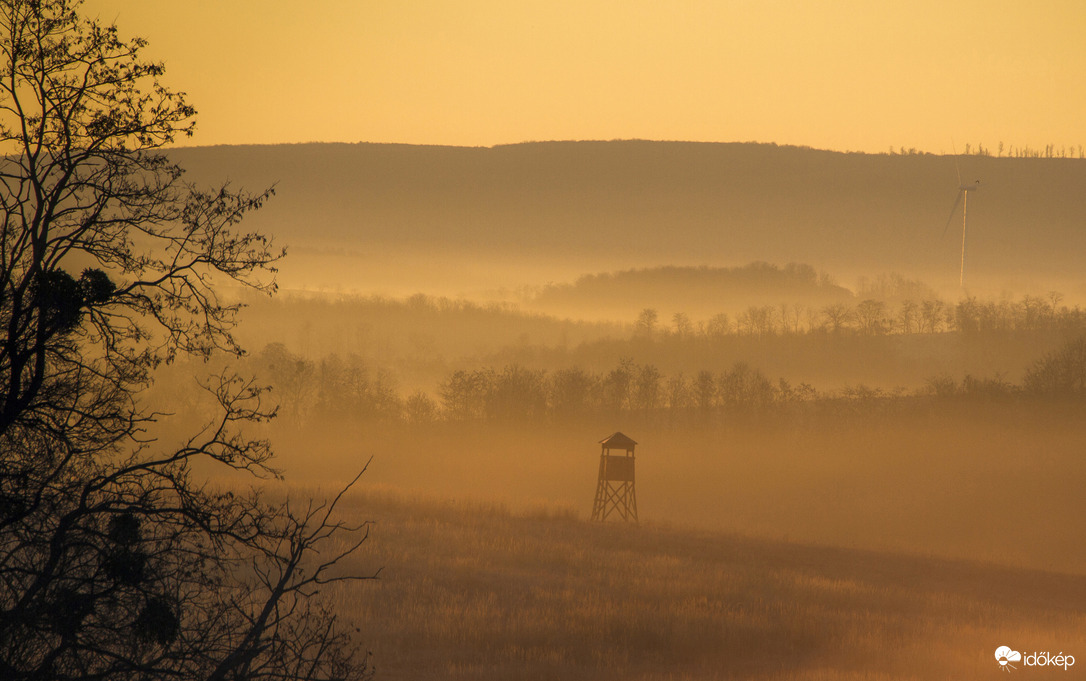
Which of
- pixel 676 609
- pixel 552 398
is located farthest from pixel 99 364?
pixel 552 398

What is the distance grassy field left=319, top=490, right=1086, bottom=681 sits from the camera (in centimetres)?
2209

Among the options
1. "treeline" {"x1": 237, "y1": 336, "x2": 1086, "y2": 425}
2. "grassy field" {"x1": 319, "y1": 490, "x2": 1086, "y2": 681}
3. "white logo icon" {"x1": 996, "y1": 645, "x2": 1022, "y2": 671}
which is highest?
"treeline" {"x1": 237, "y1": 336, "x2": 1086, "y2": 425}

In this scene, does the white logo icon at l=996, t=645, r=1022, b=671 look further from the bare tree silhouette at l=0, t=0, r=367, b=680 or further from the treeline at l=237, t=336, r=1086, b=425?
the treeline at l=237, t=336, r=1086, b=425

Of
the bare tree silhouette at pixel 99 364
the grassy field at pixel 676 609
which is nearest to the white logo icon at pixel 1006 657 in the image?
the grassy field at pixel 676 609

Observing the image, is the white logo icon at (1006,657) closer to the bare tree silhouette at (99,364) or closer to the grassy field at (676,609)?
the grassy field at (676,609)

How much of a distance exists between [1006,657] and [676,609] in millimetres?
8302

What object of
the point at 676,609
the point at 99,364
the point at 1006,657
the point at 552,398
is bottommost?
the point at 676,609

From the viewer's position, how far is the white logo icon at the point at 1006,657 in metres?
22.2

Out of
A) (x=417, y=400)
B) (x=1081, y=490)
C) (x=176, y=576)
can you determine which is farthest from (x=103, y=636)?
(x=417, y=400)

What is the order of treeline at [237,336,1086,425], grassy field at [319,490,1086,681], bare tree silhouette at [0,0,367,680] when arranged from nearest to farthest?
bare tree silhouette at [0,0,367,680] → grassy field at [319,490,1086,681] → treeline at [237,336,1086,425]

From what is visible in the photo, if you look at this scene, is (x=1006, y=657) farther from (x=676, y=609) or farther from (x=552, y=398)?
(x=552, y=398)

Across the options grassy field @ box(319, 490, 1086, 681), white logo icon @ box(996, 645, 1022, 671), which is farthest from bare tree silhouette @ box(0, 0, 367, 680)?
white logo icon @ box(996, 645, 1022, 671)

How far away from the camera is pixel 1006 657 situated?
22797 mm

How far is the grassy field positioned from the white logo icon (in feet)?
0.67
